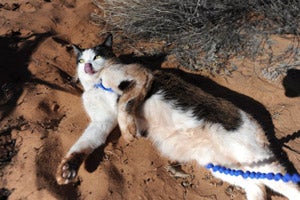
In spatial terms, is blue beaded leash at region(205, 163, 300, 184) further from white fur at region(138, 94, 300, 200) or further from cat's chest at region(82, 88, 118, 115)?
cat's chest at region(82, 88, 118, 115)

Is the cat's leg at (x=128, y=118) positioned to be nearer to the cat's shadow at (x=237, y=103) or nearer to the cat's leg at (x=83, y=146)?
the cat's leg at (x=83, y=146)

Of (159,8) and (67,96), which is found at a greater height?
(159,8)

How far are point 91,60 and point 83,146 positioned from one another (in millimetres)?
1214

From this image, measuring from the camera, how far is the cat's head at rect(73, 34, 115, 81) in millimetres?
3739

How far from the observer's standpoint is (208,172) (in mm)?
3227

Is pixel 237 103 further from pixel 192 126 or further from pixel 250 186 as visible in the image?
pixel 250 186

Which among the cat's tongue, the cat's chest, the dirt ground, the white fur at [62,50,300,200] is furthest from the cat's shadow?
the cat's tongue

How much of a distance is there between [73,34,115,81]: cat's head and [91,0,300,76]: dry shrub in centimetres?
82

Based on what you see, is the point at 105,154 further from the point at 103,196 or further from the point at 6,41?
the point at 6,41

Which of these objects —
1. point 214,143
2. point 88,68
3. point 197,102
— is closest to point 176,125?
point 197,102

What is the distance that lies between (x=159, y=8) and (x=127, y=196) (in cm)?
255

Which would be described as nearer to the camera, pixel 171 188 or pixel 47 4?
pixel 171 188

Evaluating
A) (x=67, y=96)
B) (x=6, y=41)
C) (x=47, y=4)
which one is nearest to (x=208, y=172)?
(x=67, y=96)

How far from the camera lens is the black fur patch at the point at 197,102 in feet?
9.96
